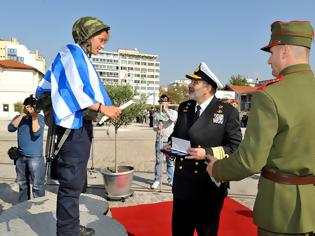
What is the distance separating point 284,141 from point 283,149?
5 centimetres

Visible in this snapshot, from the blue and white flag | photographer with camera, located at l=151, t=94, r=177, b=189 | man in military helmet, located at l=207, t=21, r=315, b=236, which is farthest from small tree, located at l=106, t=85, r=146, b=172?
man in military helmet, located at l=207, t=21, r=315, b=236

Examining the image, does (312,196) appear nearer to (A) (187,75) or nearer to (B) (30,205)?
(A) (187,75)

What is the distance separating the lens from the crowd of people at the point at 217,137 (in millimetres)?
1715

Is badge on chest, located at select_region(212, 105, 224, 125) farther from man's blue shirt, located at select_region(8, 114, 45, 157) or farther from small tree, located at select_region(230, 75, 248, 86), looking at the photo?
small tree, located at select_region(230, 75, 248, 86)

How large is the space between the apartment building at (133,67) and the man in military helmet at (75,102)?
138035mm

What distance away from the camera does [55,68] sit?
253cm

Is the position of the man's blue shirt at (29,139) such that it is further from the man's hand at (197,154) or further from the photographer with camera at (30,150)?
the man's hand at (197,154)

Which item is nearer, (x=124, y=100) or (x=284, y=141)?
(x=284, y=141)

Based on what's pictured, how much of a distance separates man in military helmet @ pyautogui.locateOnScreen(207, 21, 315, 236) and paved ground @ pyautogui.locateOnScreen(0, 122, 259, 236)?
214 centimetres

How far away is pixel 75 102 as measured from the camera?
8.09 feet

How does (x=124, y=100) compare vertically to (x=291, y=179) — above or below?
above

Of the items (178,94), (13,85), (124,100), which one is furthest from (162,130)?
(178,94)

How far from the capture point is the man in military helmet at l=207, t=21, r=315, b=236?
1684mm

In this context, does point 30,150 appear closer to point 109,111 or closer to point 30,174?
point 30,174
